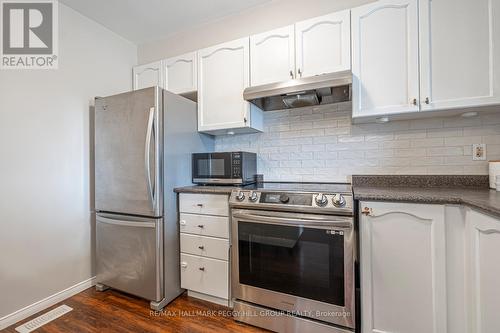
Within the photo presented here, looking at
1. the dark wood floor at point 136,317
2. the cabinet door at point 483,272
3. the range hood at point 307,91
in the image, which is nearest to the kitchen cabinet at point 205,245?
the dark wood floor at point 136,317

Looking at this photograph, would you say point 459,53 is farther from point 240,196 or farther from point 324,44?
point 240,196

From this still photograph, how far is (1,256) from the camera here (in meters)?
1.64

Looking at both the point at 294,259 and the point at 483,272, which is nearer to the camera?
the point at 483,272

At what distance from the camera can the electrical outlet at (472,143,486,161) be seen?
1651 millimetres

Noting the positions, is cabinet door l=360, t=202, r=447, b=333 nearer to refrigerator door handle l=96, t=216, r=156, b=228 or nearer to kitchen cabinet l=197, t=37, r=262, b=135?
kitchen cabinet l=197, t=37, r=262, b=135

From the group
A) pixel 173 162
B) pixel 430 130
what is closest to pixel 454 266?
pixel 430 130

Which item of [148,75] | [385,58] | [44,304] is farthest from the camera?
[148,75]

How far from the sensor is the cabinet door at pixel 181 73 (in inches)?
89.2

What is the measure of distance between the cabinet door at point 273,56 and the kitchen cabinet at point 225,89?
67 mm

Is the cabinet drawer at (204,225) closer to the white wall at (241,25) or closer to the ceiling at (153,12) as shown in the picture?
the white wall at (241,25)

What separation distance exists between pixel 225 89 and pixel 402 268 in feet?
6.09

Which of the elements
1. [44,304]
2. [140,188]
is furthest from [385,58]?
[44,304]

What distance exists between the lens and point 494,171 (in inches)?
60.0

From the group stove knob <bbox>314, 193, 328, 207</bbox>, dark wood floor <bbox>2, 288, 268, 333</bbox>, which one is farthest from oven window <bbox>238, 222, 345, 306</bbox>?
dark wood floor <bbox>2, 288, 268, 333</bbox>
